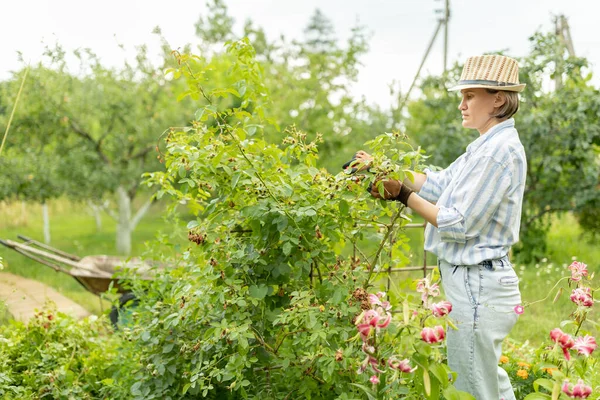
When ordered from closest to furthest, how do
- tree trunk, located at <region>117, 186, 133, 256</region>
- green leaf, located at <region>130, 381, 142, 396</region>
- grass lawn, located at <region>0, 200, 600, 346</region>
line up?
green leaf, located at <region>130, 381, 142, 396</region> → grass lawn, located at <region>0, 200, 600, 346</region> → tree trunk, located at <region>117, 186, 133, 256</region>

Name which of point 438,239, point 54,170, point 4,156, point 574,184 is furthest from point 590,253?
point 4,156

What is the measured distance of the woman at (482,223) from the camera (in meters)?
2.33

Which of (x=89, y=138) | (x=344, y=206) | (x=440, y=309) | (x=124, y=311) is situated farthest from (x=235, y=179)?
(x=89, y=138)

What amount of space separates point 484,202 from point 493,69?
0.49 m

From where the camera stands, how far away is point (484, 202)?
231 centimetres

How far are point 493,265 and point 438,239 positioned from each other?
23 centimetres

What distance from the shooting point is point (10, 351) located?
3.74 metres

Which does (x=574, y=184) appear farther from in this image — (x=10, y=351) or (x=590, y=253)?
(x=10, y=351)

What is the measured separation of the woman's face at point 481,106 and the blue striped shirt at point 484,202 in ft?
0.21

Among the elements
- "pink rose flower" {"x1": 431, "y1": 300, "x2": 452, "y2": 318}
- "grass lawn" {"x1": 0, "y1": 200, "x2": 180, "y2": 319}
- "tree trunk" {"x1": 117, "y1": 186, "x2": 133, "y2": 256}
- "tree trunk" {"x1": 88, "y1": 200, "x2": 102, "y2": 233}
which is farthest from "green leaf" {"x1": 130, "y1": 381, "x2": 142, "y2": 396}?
"tree trunk" {"x1": 88, "y1": 200, "x2": 102, "y2": 233}

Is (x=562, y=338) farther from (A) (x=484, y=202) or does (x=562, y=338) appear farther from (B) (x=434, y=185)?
(B) (x=434, y=185)

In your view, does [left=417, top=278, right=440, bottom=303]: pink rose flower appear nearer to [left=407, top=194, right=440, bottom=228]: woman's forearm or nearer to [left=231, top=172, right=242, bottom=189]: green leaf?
[left=407, top=194, right=440, bottom=228]: woman's forearm

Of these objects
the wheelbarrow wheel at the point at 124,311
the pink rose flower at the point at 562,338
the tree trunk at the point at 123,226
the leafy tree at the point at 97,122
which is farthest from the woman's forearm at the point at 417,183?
the tree trunk at the point at 123,226

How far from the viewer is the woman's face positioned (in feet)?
8.06
